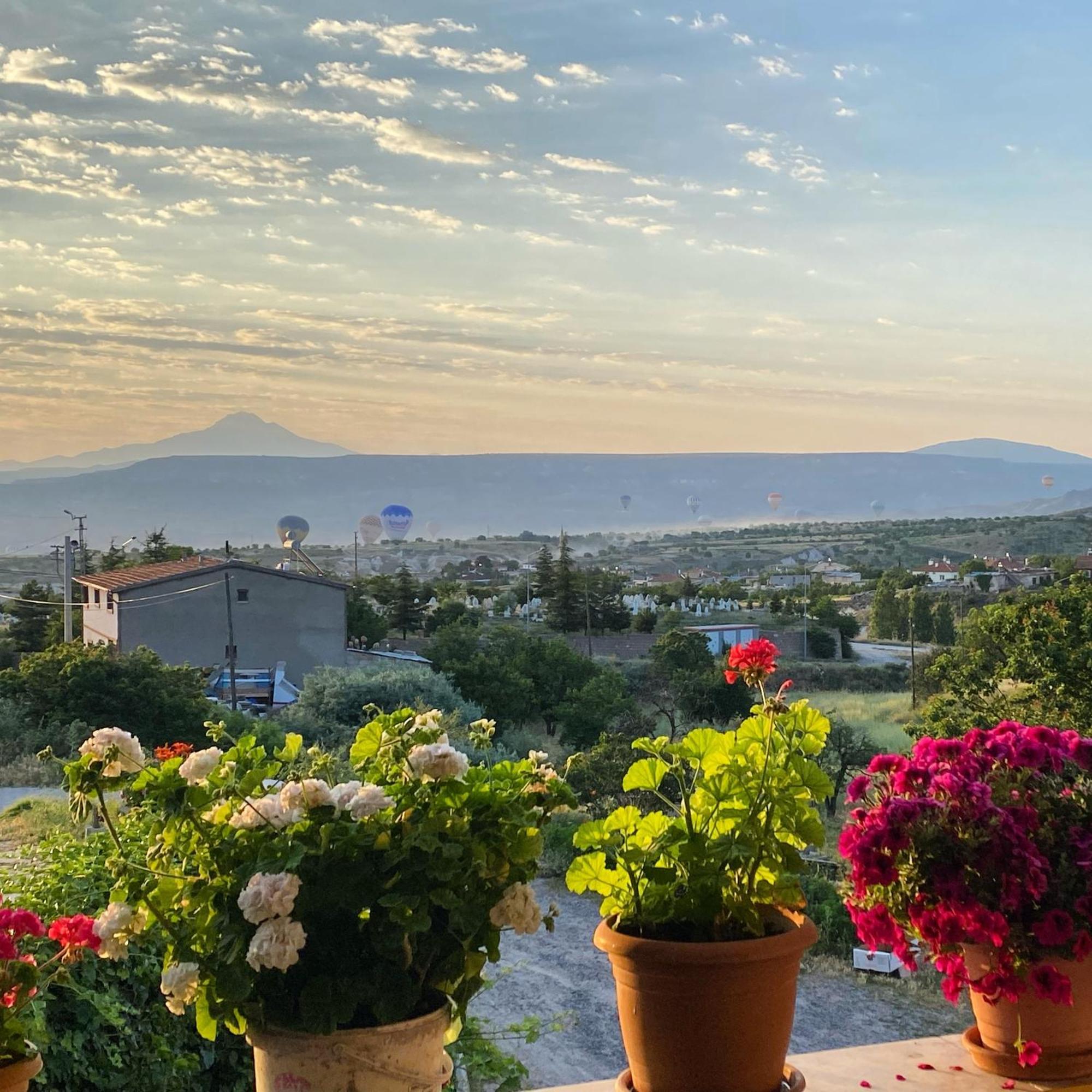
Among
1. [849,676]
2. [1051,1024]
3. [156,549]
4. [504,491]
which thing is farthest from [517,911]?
[504,491]

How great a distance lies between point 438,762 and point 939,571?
29651mm

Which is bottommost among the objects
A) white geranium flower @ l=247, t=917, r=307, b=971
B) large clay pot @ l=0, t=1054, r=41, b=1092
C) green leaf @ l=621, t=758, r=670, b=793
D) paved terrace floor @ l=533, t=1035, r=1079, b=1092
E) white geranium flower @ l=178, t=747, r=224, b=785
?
paved terrace floor @ l=533, t=1035, r=1079, b=1092

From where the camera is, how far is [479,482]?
107 metres

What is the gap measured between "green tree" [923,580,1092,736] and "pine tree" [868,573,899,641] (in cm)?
1535

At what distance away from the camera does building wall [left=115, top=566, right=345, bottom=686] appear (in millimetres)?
21578

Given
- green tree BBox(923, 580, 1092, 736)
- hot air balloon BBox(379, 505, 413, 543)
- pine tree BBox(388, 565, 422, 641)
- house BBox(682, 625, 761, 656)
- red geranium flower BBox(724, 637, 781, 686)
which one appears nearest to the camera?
red geranium flower BBox(724, 637, 781, 686)

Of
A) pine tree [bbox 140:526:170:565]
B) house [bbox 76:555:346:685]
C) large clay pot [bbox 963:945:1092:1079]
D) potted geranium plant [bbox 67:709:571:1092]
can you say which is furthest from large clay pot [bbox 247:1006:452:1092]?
pine tree [bbox 140:526:170:565]

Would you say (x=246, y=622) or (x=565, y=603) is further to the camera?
(x=565, y=603)

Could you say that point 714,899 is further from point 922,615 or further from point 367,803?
point 922,615

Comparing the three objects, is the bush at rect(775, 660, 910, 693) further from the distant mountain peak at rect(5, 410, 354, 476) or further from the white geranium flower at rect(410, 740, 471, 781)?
the distant mountain peak at rect(5, 410, 354, 476)

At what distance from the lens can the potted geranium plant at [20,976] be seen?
42.7 inches

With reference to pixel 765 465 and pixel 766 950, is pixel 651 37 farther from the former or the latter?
pixel 765 465

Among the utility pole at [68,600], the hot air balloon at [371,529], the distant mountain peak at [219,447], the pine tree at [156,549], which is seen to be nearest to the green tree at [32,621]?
the utility pole at [68,600]

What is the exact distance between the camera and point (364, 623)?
25.5 m
